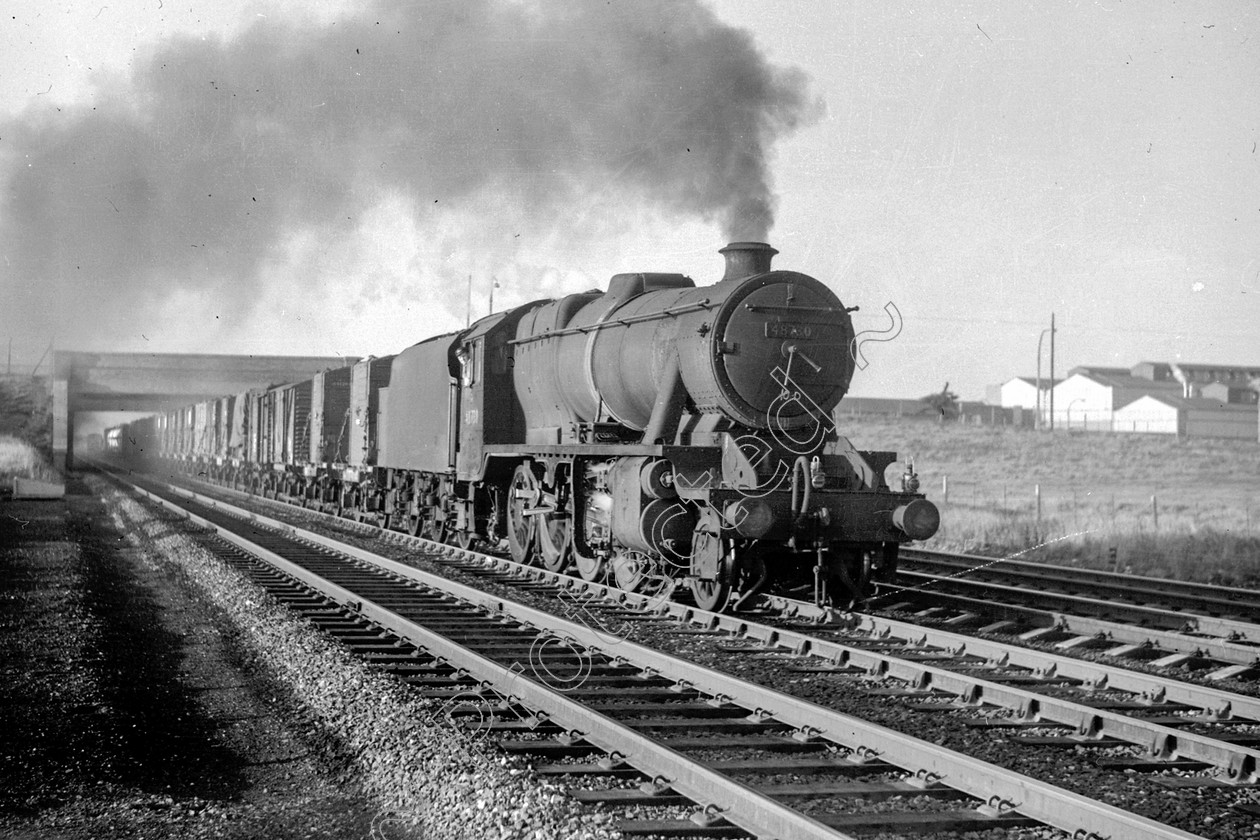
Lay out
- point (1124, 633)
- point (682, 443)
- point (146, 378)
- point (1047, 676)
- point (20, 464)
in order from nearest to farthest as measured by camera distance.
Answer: point (1047, 676)
point (1124, 633)
point (682, 443)
point (20, 464)
point (146, 378)

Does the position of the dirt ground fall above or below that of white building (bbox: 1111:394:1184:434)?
below

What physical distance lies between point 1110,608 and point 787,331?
4310 millimetres

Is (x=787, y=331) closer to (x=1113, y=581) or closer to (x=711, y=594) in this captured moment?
(x=711, y=594)

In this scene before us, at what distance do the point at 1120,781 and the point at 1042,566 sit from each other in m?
10.8

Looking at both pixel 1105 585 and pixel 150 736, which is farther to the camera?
pixel 1105 585

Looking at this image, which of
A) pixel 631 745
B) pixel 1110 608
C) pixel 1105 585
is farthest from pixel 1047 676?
pixel 1105 585

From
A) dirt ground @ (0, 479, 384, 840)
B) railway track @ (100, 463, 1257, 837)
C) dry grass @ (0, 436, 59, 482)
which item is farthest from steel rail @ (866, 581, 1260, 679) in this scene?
dry grass @ (0, 436, 59, 482)

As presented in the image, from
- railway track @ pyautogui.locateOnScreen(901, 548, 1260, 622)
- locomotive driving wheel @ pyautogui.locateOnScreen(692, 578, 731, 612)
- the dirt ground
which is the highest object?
locomotive driving wheel @ pyautogui.locateOnScreen(692, 578, 731, 612)

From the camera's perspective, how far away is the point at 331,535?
20359 millimetres

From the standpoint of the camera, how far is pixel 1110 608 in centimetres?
1098

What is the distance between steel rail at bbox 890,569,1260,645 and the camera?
31.8 ft

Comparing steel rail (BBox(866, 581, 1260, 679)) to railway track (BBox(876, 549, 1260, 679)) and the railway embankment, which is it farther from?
the railway embankment

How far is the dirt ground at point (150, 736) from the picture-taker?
5133 millimetres

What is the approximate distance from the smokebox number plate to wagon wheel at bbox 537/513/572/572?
3865mm
